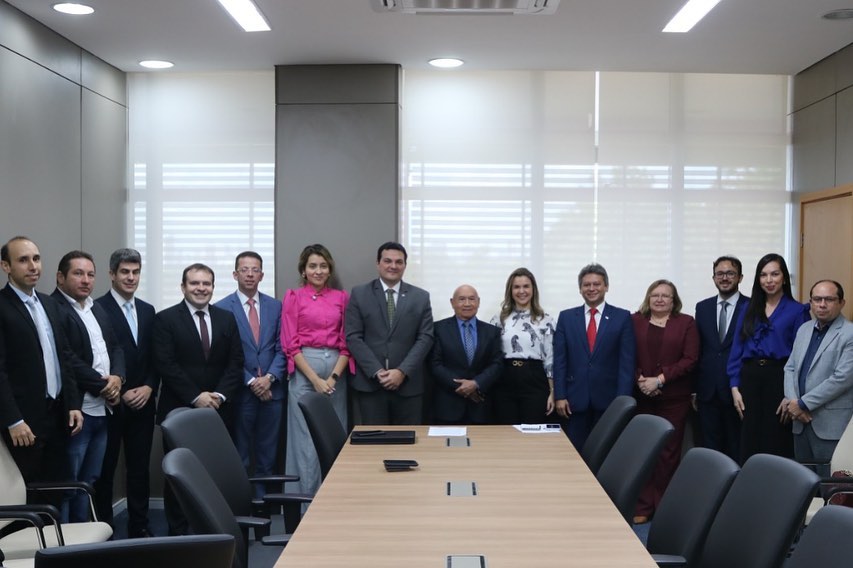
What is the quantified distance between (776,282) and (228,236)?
4.42 meters

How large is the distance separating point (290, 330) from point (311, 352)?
0.73 feet

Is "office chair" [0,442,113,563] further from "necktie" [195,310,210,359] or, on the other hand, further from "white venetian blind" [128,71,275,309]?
"white venetian blind" [128,71,275,309]

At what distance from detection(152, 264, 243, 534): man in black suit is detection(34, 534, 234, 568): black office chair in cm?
378

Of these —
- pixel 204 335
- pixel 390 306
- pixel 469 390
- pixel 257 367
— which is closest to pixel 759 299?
pixel 469 390

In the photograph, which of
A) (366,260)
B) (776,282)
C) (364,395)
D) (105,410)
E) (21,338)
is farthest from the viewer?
(366,260)

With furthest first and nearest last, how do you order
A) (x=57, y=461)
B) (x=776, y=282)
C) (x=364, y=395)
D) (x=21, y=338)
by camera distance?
(x=364, y=395)
(x=776, y=282)
(x=57, y=461)
(x=21, y=338)

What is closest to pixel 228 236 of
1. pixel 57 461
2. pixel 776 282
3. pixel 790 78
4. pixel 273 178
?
pixel 273 178

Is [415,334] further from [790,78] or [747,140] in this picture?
[790,78]

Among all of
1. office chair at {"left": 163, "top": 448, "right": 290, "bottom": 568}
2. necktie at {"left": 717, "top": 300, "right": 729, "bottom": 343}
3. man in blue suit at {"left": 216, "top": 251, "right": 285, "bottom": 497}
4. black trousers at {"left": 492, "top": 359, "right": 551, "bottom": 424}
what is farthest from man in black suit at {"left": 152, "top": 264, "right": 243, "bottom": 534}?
necktie at {"left": 717, "top": 300, "right": 729, "bottom": 343}

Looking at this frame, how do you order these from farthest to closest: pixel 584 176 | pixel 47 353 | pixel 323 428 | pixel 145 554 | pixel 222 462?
pixel 584 176
pixel 47 353
pixel 323 428
pixel 222 462
pixel 145 554

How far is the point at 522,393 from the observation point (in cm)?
622

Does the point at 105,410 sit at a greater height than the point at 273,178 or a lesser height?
lesser

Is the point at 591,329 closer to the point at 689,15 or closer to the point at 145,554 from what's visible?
the point at 689,15

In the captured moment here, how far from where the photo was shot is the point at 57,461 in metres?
4.82
